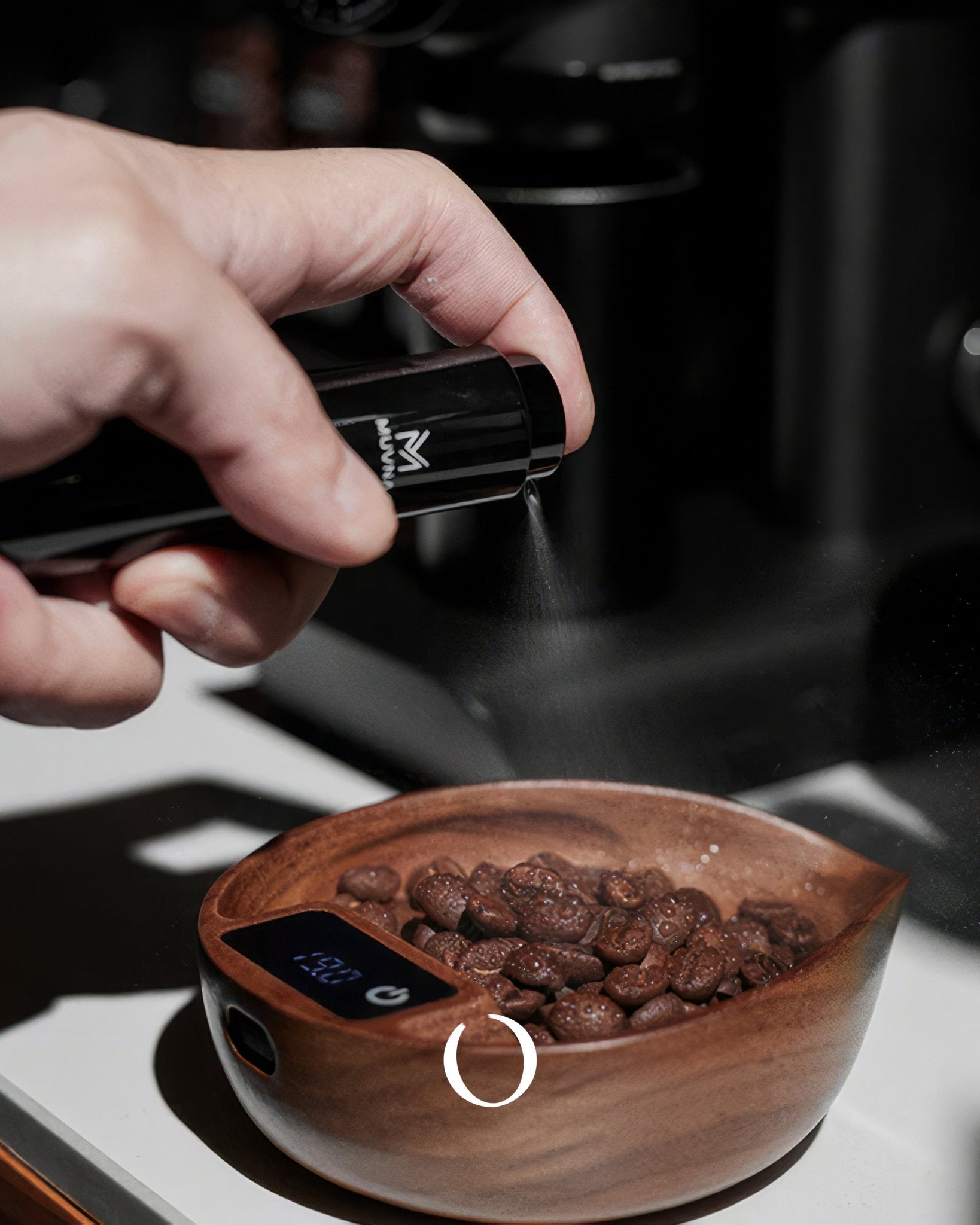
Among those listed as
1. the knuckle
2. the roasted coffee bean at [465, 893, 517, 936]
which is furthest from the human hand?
the roasted coffee bean at [465, 893, 517, 936]

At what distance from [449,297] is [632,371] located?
0.34ft

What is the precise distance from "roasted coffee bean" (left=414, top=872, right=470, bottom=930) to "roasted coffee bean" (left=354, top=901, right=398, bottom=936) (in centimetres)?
1

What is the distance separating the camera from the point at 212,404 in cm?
31

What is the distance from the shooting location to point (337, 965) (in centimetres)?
35

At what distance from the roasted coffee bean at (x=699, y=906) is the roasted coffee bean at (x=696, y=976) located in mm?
28

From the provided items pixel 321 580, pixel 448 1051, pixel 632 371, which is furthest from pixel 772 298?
pixel 448 1051

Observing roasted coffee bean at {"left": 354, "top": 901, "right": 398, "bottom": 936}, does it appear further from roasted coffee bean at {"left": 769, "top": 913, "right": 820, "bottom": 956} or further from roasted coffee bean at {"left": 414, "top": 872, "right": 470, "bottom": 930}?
roasted coffee bean at {"left": 769, "top": 913, "right": 820, "bottom": 956}

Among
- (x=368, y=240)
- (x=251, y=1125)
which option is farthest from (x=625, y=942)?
(x=368, y=240)

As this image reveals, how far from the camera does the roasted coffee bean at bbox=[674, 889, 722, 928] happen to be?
0.41 metres

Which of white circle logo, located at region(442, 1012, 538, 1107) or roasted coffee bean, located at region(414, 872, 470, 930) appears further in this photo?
roasted coffee bean, located at region(414, 872, 470, 930)

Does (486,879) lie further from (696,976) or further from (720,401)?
(720,401)

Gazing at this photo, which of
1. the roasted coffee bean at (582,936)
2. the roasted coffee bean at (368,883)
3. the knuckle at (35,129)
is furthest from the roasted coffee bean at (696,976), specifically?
the knuckle at (35,129)

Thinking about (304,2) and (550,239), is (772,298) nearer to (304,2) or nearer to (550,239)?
(550,239)

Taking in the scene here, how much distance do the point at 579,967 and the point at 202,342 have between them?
0.68 feet
